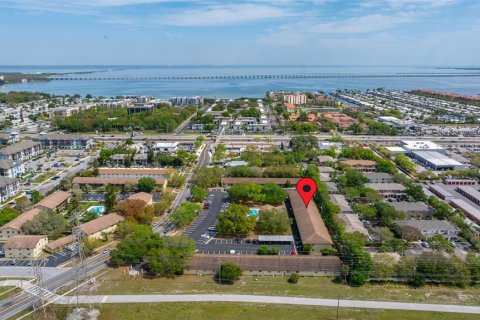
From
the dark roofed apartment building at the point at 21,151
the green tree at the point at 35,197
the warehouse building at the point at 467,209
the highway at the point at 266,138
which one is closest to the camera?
the warehouse building at the point at 467,209

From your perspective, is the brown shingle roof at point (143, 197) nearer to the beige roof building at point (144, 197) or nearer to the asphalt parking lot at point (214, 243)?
the beige roof building at point (144, 197)

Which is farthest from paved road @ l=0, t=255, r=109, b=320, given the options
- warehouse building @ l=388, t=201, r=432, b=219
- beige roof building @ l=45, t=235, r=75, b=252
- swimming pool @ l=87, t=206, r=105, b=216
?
warehouse building @ l=388, t=201, r=432, b=219

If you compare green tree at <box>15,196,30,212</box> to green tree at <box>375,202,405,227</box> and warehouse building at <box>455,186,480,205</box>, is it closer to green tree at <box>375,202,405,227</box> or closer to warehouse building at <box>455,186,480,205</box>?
green tree at <box>375,202,405,227</box>

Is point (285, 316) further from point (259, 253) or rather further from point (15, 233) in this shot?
point (15, 233)

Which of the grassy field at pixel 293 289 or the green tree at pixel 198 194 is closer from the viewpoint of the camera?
the grassy field at pixel 293 289

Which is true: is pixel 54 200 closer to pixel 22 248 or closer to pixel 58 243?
pixel 58 243

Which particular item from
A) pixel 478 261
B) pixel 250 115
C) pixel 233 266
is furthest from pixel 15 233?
pixel 250 115

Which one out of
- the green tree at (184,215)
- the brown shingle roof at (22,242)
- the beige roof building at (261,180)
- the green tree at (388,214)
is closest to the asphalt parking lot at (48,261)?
the brown shingle roof at (22,242)
